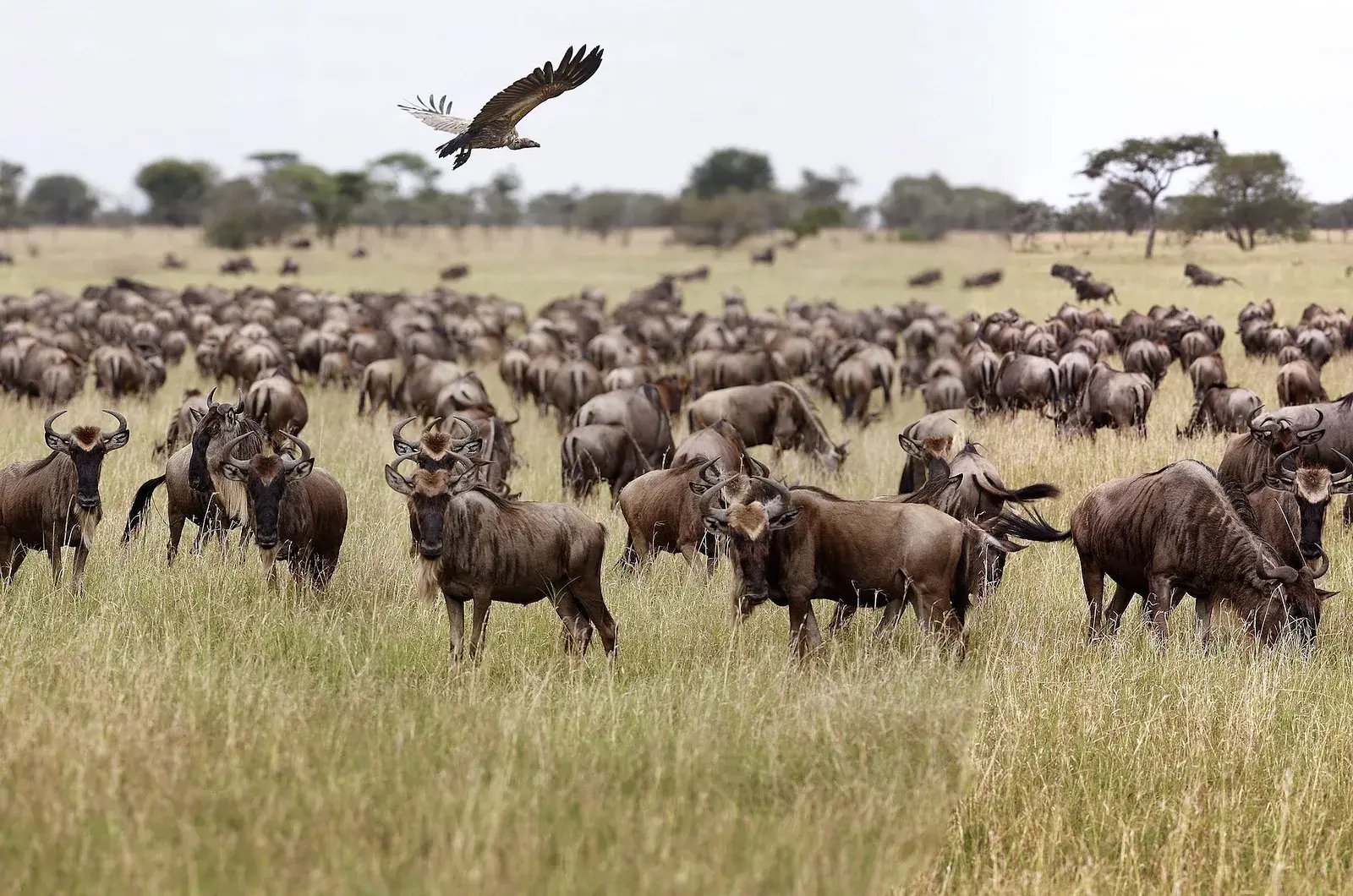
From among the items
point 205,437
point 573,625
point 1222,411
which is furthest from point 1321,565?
point 205,437

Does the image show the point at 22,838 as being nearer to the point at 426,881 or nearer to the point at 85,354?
the point at 426,881

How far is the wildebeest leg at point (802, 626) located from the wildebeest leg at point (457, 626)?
1.76 metres

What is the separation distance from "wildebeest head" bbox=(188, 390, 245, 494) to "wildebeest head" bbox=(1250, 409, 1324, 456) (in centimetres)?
772

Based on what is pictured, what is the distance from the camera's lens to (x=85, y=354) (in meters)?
25.1

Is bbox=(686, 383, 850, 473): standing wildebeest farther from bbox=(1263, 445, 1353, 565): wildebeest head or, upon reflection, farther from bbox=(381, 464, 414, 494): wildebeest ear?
bbox=(381, 464, 414, 494): wildebeest ear

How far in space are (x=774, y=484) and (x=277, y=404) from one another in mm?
9469

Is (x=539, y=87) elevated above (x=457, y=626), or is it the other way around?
(x=539, y=87)

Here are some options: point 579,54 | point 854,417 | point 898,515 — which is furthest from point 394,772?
point 854,417

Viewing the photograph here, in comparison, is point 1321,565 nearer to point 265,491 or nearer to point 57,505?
point 265,491

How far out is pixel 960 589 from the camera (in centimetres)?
758

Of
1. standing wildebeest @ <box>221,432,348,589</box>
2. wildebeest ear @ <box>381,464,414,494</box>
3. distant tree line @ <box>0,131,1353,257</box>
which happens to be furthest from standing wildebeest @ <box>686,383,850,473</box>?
distant tree line @ <box>0,131,1353,257</box>

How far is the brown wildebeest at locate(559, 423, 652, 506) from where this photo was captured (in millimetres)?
12305

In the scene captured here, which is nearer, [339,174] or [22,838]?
[22,838]

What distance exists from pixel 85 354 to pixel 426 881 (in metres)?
23.3
